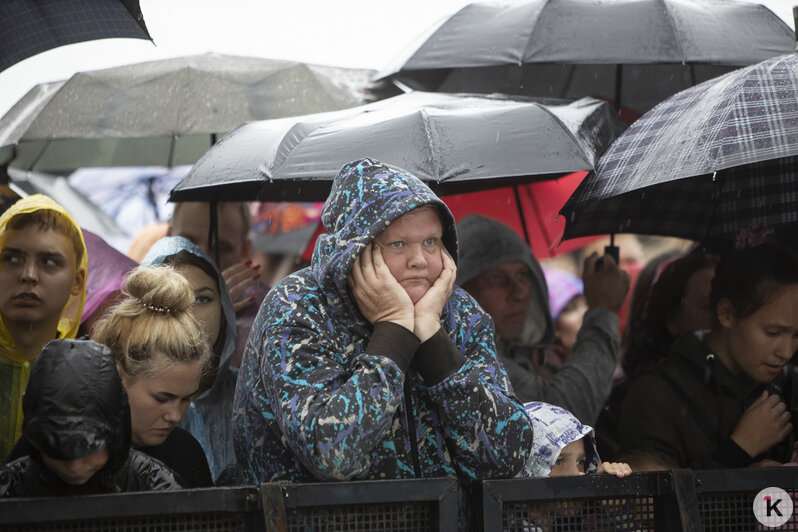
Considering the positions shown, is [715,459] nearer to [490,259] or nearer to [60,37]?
[490,259]

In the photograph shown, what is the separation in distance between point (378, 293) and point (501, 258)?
182cm

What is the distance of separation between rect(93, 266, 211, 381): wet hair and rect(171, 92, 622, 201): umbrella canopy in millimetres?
579

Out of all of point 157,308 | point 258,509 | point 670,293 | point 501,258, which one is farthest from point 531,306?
point 258,509

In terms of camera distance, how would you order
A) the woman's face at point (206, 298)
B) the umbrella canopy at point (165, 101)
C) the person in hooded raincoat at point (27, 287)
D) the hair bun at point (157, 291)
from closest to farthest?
the hair bun at point (157, 291) < the person in hooded raincoat at point (27, 287) < the woman's face at point (206, 298) < the umbrella canopy at point (165, 101)

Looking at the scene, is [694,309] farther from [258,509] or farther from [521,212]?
[258,509]

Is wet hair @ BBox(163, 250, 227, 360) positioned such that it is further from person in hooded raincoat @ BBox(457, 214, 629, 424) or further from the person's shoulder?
the person's shoulder

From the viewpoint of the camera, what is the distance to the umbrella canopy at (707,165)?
9.85 ft

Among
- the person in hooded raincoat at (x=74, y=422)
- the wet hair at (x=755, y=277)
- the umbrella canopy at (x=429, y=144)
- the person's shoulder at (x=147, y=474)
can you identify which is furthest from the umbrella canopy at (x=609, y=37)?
the person in hooded raincoat at (x=74, y=422)

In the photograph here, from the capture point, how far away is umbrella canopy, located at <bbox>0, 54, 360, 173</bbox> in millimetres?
5109

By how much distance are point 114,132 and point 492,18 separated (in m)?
1.94

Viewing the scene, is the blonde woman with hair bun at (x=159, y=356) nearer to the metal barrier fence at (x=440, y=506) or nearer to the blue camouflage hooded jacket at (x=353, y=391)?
the blue camouflage hooded jacket at (x=353, y=391)

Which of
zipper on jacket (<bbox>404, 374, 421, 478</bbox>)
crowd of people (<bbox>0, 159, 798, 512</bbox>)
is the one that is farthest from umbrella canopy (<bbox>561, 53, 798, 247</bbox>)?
zipper on jacket (<bbox>404, 374, 421, 478</bbox>)

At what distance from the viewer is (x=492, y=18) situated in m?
4.70

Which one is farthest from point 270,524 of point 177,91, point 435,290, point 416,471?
point 177,91
